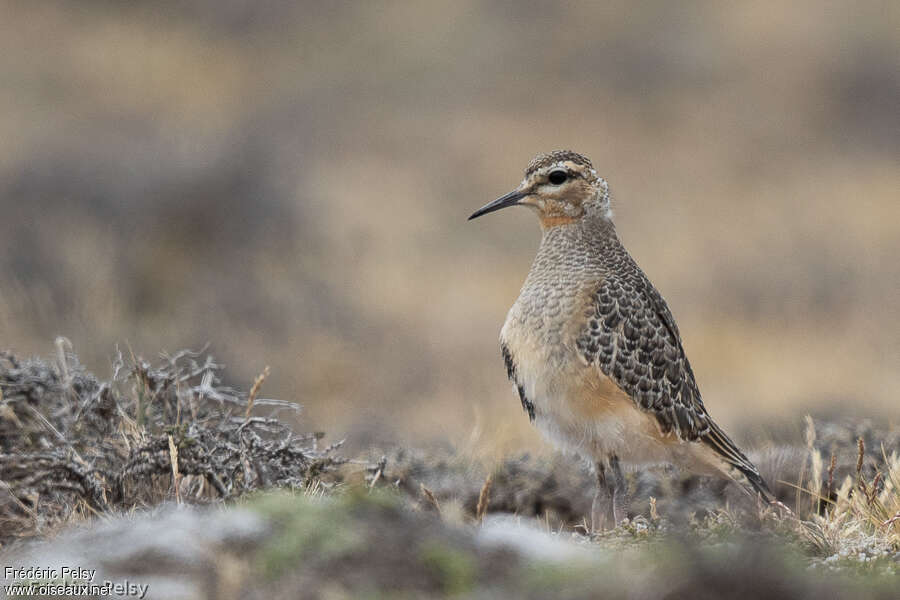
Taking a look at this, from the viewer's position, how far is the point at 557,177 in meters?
5.94

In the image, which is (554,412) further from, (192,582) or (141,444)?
(192,582)

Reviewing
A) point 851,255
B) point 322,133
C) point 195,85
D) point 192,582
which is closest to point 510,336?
point 192,582

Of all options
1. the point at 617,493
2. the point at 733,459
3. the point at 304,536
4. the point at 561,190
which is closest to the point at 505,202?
the point at 561,190

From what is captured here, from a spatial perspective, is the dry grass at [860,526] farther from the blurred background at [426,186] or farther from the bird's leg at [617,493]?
the blurred background at [426,186]

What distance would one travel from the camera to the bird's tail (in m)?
5.74

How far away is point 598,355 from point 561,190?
→ 3.15 feet

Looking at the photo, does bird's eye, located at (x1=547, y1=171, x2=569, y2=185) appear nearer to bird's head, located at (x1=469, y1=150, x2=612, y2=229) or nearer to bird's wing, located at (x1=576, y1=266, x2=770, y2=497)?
bird's head, located at (x1=469, y1=150, x2=612, y2=229)

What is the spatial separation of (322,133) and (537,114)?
4.36 metres

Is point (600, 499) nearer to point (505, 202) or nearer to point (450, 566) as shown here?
point (505, 202)

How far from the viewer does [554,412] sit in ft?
17.9

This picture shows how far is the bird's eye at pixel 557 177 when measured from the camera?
5.92 metres

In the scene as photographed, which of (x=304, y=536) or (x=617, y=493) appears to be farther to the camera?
(x=617, y=493)

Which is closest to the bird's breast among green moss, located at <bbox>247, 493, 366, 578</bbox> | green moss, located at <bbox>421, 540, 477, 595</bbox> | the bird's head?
the bird's head

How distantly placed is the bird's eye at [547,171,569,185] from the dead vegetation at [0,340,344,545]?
1.76m
